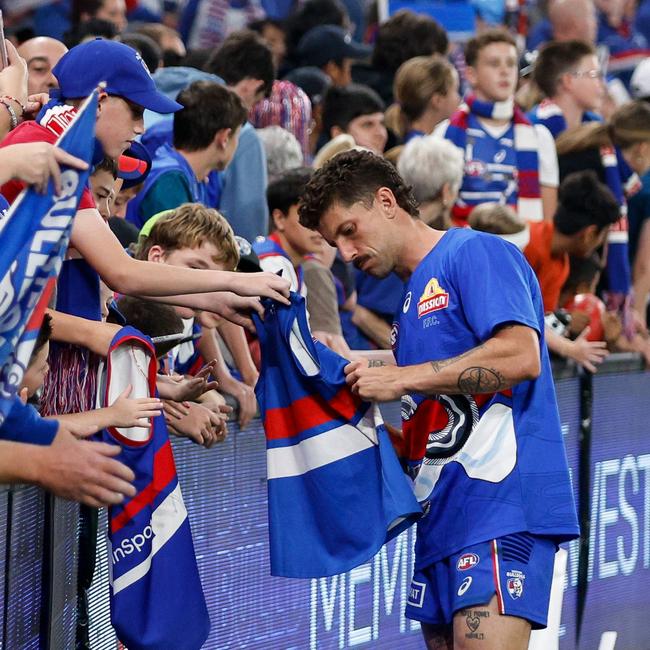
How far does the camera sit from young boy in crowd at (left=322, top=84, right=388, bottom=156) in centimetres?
820

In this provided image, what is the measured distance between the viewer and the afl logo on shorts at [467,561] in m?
4.21

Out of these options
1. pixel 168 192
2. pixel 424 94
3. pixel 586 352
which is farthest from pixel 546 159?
pixel 168 192

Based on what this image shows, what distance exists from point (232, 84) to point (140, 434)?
3.86m

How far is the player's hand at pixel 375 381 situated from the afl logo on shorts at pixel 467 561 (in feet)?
1.83

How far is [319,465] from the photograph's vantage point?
14.7ft

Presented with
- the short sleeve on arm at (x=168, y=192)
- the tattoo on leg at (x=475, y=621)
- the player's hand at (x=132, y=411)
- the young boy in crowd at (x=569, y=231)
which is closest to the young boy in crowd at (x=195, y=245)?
the short sleeve on arm at (x=168, y=192)

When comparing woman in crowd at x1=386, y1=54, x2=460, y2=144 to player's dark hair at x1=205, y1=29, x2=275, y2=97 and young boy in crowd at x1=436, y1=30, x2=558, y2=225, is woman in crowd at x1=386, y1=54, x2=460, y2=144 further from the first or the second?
player's dark hair at x1=205, y1=29, x2=275, y2=97

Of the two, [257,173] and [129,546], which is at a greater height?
[257,173]

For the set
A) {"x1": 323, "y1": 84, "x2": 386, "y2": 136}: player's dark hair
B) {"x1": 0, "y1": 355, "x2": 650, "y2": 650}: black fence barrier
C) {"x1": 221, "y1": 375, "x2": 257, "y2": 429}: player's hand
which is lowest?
{"x1": 0, "y1": 355, "x2": 650, "y2": 650}: black fence barrier

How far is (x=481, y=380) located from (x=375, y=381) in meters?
0.36

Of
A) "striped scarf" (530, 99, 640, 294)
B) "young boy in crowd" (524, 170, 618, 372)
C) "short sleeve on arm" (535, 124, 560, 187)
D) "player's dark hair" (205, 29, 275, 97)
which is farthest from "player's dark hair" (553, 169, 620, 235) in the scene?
"player's dark hair" (205, 29, 275, 97)

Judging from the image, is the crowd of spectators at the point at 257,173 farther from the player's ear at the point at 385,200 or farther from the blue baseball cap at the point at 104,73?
the player's ear at the point at 385,200

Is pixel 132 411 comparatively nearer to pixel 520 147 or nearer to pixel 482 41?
pixel 520 147

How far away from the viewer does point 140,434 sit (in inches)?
159
